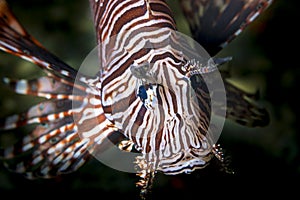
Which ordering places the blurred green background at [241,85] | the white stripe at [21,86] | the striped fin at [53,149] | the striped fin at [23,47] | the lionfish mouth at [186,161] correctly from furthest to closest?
the blurred green background at [241,85] → the striped fin at [53,149] → the white stripe at [21,86] → the striped fin at [23,47] → the lionfish mouth at [186,161]

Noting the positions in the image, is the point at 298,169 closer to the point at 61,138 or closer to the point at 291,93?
the point at 291,93

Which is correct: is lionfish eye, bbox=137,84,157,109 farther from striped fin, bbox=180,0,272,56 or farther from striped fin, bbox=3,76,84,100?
striped fin, bbox=180,0,272,56

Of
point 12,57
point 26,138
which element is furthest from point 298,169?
point 12,57

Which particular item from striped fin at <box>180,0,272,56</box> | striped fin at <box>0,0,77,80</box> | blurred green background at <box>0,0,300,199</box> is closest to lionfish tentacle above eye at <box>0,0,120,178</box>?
striped fin at <box>0,0,77,80</box>


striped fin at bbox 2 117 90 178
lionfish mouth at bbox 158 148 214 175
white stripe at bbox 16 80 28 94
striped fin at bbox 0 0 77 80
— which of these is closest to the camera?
lionfish mouth at bbox 158 148 214 175

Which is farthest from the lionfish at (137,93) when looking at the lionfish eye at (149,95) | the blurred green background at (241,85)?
the blurred green background at (241,85)

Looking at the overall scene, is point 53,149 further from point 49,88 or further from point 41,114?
point 49,88

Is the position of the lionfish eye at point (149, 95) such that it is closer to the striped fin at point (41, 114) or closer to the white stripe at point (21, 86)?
the striped fin at point (41, 114)

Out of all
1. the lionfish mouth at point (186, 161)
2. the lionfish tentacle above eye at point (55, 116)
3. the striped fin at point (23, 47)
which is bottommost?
the lionfish mouth at point (186, 161)
